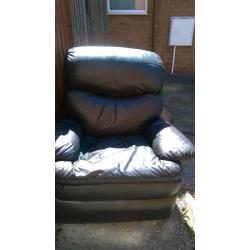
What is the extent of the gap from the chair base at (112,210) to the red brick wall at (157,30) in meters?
3.52

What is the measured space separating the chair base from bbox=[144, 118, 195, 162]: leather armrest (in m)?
0.26

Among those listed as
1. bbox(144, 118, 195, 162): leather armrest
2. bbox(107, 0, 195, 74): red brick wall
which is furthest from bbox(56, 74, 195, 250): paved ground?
bbox(107, 0, 195, 74): red brick wall

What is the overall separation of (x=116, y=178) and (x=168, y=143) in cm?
41

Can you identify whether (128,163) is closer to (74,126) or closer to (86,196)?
(86,196)

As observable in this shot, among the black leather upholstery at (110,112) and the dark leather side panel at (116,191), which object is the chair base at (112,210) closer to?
the dark leather side panel at (116,191)

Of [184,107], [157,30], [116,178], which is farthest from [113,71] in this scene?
[157,30]

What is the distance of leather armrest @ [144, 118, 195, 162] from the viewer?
1447 mm

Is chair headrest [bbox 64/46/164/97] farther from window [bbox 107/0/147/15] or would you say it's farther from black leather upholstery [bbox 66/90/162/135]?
window [bbox 107/0/147/15]

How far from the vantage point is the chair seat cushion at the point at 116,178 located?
1.35 metres

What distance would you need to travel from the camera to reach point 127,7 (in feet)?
14.3

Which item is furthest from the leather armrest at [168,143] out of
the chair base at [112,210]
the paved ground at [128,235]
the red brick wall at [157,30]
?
the red brick wall at [157,30]
